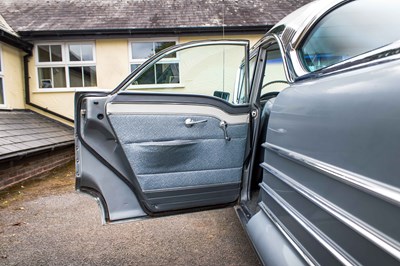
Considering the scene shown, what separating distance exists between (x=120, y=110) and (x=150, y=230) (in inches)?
75.0

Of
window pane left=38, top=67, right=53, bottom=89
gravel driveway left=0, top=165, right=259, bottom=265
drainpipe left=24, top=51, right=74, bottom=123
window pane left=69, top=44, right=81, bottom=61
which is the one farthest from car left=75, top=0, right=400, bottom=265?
window pane left=38, top=67, right=53, bottom=89

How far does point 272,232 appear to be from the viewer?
183cm

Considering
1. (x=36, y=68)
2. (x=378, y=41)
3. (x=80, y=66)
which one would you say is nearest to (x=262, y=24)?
(x=80, y=66)

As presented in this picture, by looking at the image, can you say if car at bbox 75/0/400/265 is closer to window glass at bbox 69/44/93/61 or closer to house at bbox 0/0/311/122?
house at bbox 0/0/311/122

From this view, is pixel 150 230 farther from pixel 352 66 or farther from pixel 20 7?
pixel 20 7

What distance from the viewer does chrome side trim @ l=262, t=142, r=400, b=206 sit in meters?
0.91

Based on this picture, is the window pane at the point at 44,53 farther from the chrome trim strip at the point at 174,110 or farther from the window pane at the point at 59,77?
the chrome trim strip at the point at 174,110

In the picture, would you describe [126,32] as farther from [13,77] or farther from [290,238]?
[290,238]

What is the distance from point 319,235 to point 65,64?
9170 mm

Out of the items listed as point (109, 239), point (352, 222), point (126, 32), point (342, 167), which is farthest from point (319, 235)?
point (126, 32)

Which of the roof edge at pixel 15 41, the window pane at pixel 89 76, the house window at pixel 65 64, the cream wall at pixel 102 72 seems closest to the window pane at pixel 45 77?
the house window at pixel 65 64

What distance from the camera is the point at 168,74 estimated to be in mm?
2822

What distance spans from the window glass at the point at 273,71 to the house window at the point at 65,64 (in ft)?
22.7

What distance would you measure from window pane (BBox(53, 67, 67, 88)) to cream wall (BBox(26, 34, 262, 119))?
0.24 m
